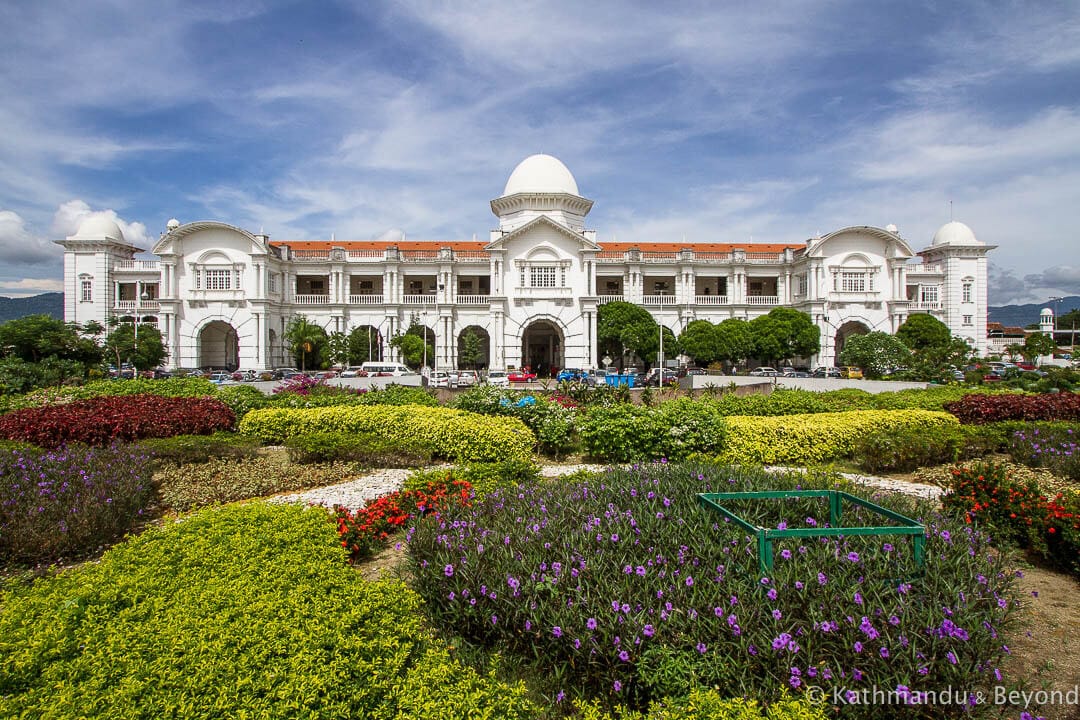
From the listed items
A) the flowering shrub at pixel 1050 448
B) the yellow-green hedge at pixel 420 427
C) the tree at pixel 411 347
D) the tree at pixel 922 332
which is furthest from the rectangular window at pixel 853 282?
the yellow-green hedge at pixel 420 427

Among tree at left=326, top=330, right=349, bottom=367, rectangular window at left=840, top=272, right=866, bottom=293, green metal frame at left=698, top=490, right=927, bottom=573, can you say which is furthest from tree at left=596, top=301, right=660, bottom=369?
Answer: green metal frame at left=698, top=490, right=927, bottom=573

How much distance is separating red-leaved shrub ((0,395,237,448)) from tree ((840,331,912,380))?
99.0 feet

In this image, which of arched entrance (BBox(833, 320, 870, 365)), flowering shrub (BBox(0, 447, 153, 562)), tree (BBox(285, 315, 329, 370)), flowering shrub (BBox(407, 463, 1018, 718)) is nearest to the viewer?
flowering shrub (BBox(407, 463, 1018, 718))

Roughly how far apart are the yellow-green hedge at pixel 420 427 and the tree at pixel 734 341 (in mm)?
31428

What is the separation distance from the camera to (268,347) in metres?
42.8

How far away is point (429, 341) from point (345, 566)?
41.5m

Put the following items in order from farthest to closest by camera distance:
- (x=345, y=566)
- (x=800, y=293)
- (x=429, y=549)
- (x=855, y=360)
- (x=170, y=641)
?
(x=800, y=293), (x=855, y=360), (x=429, y=549), (x=345, y=566), (x=170, y=641)

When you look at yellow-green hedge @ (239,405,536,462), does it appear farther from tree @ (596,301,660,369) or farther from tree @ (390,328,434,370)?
tree @ (596,301,660,369)

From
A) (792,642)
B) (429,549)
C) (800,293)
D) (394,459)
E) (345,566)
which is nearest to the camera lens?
(792,642)

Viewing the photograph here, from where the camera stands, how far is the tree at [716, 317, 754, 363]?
40.9 meters

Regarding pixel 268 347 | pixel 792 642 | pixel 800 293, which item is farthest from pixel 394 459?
pixel 800 293

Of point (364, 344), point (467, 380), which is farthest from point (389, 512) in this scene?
point (364, 344)

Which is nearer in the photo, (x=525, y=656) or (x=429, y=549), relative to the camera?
(x=525, y=656)

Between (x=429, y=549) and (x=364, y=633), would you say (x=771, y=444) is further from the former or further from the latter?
(x=364, y=633)
